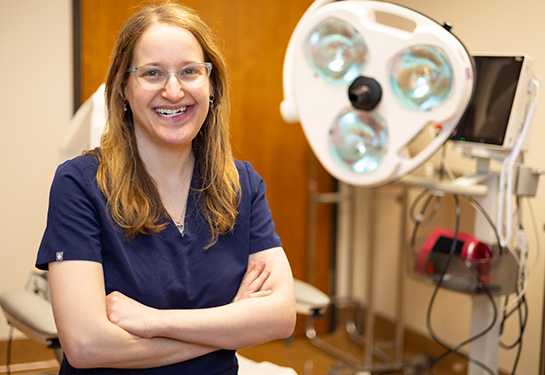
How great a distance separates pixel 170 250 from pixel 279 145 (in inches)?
78.6

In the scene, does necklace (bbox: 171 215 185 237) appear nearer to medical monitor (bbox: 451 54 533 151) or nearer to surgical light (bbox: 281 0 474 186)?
surgical light (bbox: 281 0 474 186)

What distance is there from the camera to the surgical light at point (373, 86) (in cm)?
188

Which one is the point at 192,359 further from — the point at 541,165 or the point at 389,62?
the point at 541,165

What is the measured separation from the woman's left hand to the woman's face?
0.35 m

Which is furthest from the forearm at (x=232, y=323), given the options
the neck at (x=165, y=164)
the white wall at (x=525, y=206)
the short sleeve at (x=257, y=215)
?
the white wall at (x=525, y=206)

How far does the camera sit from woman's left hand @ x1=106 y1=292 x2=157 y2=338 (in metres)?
1.26

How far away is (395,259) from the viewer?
3.28m

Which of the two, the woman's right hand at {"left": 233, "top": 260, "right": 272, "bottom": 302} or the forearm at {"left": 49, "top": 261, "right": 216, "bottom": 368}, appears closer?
the forearm at {"left": 49, "top": 261, "right": 216, "bottom": 368}

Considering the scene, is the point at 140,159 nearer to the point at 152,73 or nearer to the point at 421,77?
the point at 152,73

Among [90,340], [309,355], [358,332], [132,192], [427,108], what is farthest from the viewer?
[358,332]

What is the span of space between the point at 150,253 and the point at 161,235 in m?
0.05

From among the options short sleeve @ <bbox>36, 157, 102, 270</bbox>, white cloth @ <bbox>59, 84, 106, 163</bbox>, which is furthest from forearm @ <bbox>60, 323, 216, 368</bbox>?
white cloth @ <bbox>59, 84, 106, 163</bbox>

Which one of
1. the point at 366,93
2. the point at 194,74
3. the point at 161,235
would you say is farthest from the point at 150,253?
the point at 366,93

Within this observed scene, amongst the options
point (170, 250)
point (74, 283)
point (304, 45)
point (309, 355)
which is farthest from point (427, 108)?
point (309, 355)
